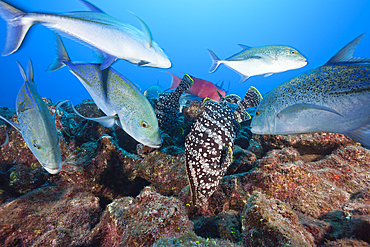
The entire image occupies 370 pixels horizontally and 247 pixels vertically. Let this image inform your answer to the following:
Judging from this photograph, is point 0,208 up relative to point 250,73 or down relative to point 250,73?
down

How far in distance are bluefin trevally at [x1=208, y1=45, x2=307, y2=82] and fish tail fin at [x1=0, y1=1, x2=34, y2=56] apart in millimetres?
2910

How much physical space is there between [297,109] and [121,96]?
2.30 metres

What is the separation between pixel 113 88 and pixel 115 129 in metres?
2.78

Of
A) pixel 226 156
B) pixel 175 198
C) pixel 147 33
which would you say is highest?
pixel 147 33

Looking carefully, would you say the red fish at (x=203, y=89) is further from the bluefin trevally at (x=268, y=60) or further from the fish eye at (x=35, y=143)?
the fish eye at (x=35, y=143)

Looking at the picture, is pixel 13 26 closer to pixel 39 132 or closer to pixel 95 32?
pixel 95 32

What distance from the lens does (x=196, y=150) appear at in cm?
242

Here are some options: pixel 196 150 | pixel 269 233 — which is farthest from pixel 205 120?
pixel 269 233

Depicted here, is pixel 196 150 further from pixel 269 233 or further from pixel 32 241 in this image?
pixel 32 241

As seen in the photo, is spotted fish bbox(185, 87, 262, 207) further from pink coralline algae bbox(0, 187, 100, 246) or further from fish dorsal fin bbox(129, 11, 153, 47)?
pink coralline algae bbox(0, 187, 100, 246)

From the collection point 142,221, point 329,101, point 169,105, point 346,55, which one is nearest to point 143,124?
point 142,221

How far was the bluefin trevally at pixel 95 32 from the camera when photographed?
4.96ft

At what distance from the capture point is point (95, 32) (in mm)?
1671

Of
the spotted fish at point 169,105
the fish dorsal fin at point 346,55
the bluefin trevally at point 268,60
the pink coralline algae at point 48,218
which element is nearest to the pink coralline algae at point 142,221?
the pink coralline algae at point 48,218
